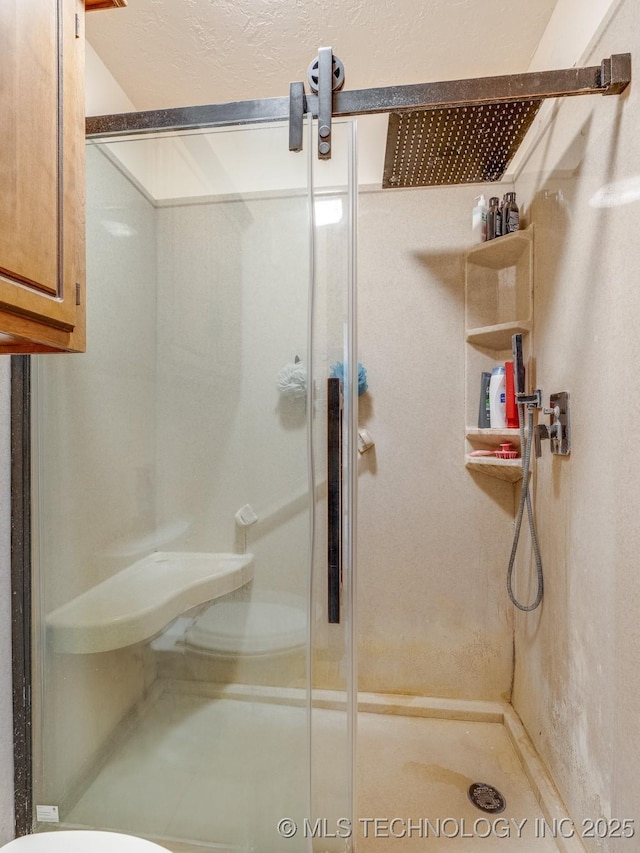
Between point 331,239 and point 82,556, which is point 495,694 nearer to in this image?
point 82,556

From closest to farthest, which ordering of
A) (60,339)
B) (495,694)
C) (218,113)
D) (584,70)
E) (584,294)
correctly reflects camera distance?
(60,339) < (584,70) < (218,113) < (584,294) < (495,694)

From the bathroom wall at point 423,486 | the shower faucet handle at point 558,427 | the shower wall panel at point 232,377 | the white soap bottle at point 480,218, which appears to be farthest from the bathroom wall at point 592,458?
the shower wall panel at point 232,377

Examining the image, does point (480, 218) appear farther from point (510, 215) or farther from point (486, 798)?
point (486, 798)

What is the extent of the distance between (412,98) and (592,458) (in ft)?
3.34

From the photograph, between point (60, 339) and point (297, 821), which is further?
point (297, 821)

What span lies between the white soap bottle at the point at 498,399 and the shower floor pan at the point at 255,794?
1174 mm

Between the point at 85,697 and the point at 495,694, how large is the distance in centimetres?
161

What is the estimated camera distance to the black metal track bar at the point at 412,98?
103 cm

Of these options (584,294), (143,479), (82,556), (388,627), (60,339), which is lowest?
(388,627)

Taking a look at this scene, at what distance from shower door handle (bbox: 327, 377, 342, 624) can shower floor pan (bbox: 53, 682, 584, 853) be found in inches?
10.3

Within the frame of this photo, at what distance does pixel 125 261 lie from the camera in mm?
1251

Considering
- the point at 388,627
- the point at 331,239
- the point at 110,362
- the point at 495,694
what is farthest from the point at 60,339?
the point at 495,694

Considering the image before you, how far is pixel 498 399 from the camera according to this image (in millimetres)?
1778

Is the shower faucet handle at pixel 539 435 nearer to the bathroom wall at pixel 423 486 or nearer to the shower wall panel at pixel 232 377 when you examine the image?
the bathroom wall at pixel 423 486
